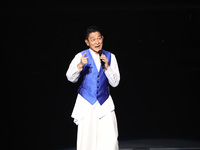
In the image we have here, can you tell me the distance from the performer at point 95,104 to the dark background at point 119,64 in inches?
51.9

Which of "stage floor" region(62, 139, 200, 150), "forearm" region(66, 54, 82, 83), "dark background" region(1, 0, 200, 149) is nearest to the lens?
"forearm" region(66, 54, 82, 83)

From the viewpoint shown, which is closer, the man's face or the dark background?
the man's face

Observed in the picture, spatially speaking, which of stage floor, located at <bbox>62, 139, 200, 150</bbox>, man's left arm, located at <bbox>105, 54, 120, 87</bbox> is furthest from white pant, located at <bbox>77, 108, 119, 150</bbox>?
stage floor, located at <bbox>62, 139, 200, 150</bbox>

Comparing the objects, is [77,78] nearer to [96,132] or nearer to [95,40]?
[95,40]

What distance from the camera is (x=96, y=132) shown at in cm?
291

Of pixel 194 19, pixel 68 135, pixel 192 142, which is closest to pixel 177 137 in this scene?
pixel 192 142

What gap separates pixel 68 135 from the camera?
4.64 meters

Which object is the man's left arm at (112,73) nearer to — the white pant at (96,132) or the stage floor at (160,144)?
the white pant at (96,132)

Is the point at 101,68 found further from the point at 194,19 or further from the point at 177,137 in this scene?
the point at 194,19

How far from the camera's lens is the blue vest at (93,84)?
2.88m

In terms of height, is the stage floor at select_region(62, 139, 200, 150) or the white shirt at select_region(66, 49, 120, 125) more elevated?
the white shirt at select_region(66, 49, 120, 125)

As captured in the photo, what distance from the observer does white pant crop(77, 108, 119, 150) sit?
2881 millimetres

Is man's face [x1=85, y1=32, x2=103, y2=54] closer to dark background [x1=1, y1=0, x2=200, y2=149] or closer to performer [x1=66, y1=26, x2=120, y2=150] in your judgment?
performer [x1=66, y1=26, x2=120, y2=150]

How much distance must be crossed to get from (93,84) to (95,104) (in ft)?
0.47
